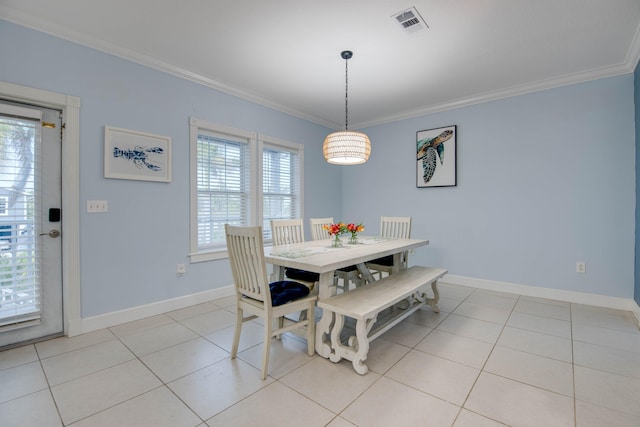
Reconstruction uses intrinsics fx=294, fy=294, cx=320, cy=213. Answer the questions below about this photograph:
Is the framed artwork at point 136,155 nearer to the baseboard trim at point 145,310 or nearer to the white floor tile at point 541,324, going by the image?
the baseboard trim at point 145,310

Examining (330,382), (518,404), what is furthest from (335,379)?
(518,404)

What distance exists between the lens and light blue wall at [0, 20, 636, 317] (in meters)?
2.66

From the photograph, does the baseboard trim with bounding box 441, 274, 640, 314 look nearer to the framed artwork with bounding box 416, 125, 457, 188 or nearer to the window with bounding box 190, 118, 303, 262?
the framed artwork with bounding box 416, 125, 457, 188

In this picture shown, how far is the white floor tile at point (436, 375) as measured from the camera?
177cm

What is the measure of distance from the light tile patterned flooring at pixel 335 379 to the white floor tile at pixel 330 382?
1 centimetres

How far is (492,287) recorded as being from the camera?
12.9 feet

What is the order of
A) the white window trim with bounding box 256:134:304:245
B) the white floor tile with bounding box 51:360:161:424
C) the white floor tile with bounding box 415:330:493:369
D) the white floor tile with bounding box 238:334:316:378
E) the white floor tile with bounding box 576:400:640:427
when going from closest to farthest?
the white floor tile with bounding box 576:400:640:427 → the white floor tile with bounding box 51:360:161:424 → the white floor tile with bounding box 238:334:316:378 → the white floor tile with bounding box 415:330:493:369 → the white window trim with bounding box 256:134:304:245

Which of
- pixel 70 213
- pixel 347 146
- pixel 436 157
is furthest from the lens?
pixel 436 157

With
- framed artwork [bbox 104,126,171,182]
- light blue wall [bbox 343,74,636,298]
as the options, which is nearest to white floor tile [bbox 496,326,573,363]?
light blue wall [bbox 343,74,636,298]

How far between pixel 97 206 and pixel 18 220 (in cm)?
52

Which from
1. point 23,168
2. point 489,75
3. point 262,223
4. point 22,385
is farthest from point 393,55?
point 22,385

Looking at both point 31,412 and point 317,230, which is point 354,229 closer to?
point 317,230

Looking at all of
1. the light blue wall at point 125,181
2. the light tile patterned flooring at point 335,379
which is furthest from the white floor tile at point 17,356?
the light blue wall at point 125,181

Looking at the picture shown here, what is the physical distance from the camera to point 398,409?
5.31 ft
